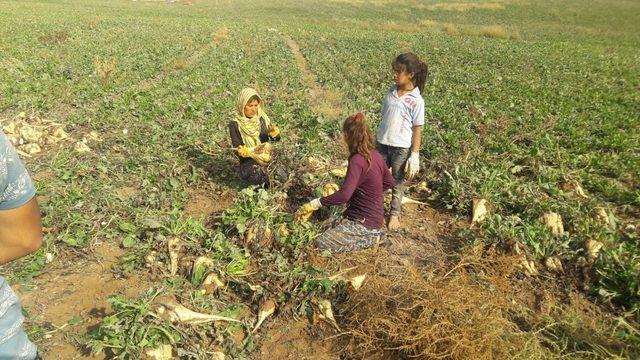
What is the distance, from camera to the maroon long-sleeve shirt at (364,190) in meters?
3.69

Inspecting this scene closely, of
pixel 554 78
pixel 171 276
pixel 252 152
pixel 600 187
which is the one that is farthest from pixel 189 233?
pixel 554 78

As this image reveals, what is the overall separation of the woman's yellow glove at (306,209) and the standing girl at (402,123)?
1131 mm

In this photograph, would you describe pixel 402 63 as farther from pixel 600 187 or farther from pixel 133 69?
pixel 133 69

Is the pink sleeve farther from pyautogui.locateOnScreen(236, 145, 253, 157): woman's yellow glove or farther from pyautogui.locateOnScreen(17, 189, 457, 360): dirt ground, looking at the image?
pyautogui.locateOnScreen(236, 145, 253, 157): woman's yellow glove

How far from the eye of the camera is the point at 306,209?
3.92m

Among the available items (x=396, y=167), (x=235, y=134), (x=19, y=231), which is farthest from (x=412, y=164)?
(x=19, y=231)

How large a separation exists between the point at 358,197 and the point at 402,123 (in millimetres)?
1029

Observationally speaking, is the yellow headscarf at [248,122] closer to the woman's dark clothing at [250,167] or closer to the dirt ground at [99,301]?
the woman's dark clothing at [250,167]

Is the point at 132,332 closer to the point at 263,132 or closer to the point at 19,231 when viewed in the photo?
the point at 19,231

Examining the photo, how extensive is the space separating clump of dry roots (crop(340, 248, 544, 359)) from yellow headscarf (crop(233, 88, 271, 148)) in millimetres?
2522

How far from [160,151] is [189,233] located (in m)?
2.69

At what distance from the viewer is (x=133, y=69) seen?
1245 centimetres

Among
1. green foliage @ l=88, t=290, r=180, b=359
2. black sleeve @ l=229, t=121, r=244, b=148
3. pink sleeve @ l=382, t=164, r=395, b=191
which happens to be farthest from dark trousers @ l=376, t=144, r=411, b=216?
green foliage @ l=88, t=290, r=180, b=359

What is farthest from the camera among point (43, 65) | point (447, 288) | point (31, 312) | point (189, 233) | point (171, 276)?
point (43, 65)
